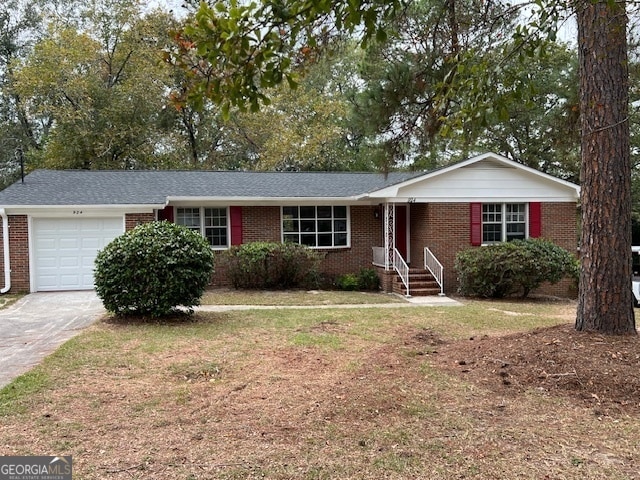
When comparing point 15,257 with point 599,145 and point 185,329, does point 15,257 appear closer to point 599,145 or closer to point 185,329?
point 185,329

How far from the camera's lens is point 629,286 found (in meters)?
5.85

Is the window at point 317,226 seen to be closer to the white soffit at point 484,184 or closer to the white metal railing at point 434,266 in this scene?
the white soffit at point 484,184

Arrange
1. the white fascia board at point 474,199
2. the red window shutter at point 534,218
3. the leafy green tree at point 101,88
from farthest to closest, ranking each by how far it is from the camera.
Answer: the leafy green tree at point 101,88, the red window shutter at point 534,218, the white fascia board at point 474,199

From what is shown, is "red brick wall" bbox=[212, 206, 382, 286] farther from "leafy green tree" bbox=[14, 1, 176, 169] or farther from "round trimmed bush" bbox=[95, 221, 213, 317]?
"leafy green tree" bbox=[14, 1, 176, 169]

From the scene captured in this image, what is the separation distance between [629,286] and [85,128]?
71.6 feet

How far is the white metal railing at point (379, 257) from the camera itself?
15085 millimetres

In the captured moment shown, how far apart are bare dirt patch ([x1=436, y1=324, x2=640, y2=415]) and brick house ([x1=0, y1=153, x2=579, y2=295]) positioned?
781 cm

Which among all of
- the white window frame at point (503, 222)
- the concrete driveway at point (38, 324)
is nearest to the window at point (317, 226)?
the white window frame at point (503, 222)

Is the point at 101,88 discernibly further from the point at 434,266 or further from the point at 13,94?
the point at 434,266

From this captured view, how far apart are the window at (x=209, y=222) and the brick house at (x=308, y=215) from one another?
0.03 metres

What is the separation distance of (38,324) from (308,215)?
8.62m

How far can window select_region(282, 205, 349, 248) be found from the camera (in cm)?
1580

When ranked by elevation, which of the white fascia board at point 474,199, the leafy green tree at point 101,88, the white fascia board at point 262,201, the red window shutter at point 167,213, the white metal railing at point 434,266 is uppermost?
the leafy green tree at point 101,88

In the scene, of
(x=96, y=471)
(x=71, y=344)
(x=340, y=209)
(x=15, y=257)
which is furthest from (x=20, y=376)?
(x=340, y=209)
